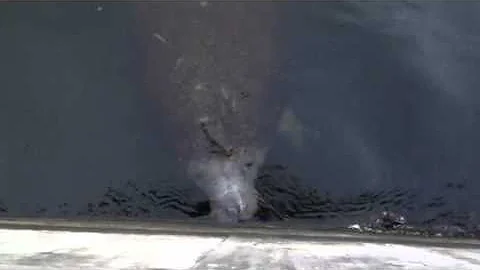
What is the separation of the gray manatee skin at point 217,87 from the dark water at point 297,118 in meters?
0.11

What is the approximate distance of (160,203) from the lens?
530 centimetres

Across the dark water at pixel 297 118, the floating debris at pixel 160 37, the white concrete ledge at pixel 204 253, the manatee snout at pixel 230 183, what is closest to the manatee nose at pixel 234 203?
the manatee snout at pixel 230 183

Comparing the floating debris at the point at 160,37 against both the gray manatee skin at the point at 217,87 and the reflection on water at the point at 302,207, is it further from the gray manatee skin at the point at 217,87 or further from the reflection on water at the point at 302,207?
the reflection on water at the point at 302,207

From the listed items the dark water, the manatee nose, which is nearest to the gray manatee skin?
the manatee nose

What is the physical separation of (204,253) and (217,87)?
1.91 metres

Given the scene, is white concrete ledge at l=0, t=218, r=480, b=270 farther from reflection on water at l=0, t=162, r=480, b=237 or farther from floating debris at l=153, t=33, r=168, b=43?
floating debris at l=153, t=33, r=168, b=43

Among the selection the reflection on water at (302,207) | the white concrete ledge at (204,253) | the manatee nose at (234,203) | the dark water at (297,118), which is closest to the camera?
the white concrete ledge at (204,253)

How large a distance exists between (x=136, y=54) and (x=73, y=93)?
0.62 m

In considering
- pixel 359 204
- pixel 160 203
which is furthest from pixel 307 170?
pixel 160 203

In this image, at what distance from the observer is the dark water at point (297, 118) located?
5332 mm

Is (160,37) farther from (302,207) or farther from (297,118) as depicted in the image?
(302,207)

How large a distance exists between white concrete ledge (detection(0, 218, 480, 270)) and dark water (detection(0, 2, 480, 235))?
2.43 feet

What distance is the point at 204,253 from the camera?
156 inches

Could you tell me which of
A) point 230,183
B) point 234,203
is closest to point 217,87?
point 230,183
